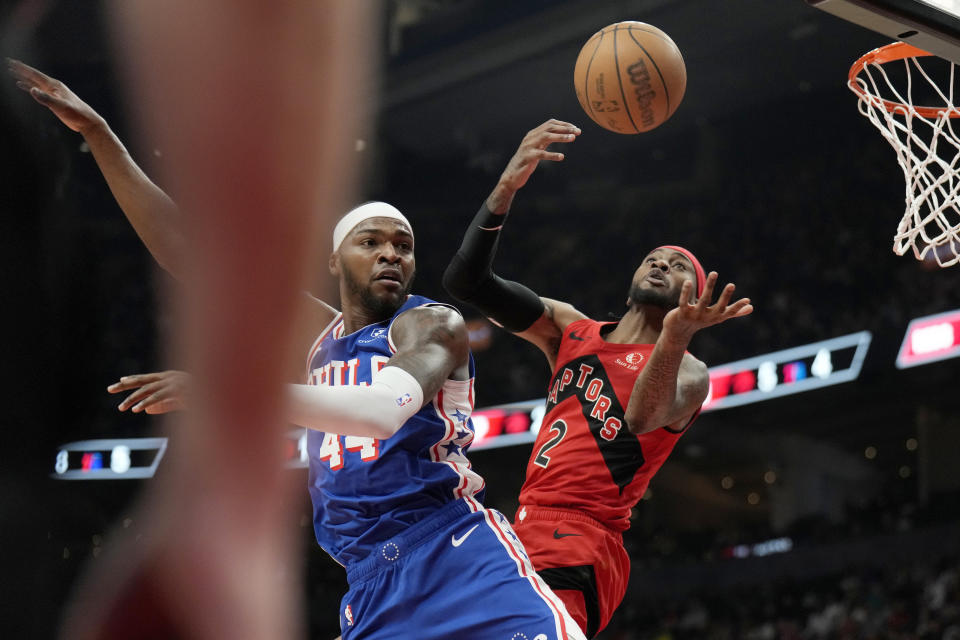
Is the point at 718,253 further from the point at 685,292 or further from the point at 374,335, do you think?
the point at 374,335

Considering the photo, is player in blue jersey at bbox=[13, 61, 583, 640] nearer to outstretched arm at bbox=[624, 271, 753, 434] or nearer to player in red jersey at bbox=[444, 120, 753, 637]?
player in red jersey at bbox=[444, 120, 753, 637]

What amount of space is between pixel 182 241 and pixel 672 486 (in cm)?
2528

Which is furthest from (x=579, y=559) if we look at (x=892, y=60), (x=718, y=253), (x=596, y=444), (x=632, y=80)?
(x=718, y=253)

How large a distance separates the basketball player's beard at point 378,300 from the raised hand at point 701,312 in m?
0.98

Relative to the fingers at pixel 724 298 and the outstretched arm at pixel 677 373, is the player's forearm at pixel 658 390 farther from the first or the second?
the fingers at pixel 724 298

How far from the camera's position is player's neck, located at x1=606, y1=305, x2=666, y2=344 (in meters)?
4.80

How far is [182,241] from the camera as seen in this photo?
542mm

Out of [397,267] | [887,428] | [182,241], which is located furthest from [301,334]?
[887,428]

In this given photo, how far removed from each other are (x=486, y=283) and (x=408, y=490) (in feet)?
5.25

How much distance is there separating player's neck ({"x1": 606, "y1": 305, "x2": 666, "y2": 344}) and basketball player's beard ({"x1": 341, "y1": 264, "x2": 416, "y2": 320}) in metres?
1.37

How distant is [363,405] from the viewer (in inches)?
103

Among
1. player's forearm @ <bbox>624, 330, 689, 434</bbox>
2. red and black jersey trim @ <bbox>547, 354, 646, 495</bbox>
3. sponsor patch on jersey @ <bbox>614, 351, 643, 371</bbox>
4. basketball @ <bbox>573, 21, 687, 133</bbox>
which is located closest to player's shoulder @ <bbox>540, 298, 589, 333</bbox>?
Result: sponsor patch on jersey @ <bbox>614, 351, 643, 371</bbox>

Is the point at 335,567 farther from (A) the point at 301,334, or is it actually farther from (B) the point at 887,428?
(A) the point at 301,334

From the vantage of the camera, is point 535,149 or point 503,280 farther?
point 503,280
